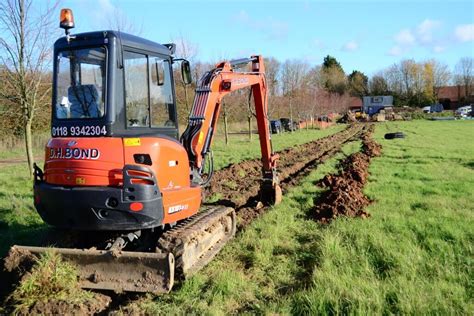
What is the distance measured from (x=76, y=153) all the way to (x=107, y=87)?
90 centimetres

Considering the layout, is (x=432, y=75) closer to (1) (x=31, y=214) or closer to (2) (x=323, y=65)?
(2) (x=323, y=65)

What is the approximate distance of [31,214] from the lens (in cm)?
974

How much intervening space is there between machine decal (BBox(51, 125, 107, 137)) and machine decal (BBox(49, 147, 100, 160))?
0.84ft

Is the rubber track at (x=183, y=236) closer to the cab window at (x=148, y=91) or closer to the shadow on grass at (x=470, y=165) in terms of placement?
the cab window at (x=148, y=91)

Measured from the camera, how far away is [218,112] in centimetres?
846

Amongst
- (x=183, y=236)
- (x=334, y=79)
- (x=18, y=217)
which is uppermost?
(x=334, y=79)

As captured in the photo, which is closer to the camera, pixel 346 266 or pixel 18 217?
pixel 346 266

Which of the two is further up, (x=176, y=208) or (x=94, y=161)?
(x=94, y=161)

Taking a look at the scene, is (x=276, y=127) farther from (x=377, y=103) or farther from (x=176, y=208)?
(x=377, y=103)

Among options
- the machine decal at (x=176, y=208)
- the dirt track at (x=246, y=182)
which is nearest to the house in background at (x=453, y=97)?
→ the dirt track at (x=246, y=182)

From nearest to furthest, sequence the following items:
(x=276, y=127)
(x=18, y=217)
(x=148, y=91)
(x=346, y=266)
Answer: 1. (x=346, y=266)
2. (x=148, y=91)
3. (x=18, y=217)
4. (x=276, y=127)

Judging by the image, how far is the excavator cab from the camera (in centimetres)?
568

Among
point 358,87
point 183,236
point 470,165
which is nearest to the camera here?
point 183,236

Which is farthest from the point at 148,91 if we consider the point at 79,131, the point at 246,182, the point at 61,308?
the point at 246,182
